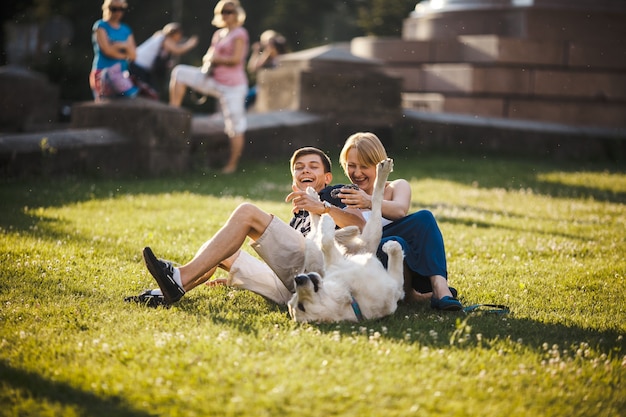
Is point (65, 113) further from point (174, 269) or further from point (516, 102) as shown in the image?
point (174, 269)

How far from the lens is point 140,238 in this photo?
743 centimetres

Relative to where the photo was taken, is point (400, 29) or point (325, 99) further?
point (400, 29)

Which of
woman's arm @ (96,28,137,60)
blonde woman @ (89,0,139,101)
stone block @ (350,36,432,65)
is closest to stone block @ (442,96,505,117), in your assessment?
stone block @ (350,36,432,65)

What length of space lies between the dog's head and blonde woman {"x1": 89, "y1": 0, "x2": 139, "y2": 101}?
7.81 m

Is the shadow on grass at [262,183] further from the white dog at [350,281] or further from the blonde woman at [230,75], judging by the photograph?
the white dog at [350,281]

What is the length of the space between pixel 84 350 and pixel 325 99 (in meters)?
11.5

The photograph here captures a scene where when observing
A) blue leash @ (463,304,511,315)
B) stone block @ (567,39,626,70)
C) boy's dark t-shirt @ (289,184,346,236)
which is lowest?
blue leash @ (463,304,511,315)

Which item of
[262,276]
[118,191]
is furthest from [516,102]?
[262,276]

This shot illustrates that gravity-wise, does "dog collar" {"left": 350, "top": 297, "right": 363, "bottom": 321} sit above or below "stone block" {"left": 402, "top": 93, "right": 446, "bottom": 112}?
below

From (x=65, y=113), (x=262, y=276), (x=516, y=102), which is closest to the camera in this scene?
(x=262, y=276)

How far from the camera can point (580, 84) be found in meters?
17.3

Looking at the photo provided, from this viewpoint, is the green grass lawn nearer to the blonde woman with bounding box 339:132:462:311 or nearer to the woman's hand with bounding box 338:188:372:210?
the blonde woman with bounding box 339:132:462:311

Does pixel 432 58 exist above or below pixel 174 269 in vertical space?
above

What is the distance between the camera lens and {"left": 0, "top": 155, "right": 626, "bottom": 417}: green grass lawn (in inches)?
141
